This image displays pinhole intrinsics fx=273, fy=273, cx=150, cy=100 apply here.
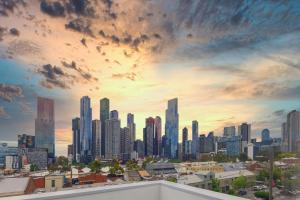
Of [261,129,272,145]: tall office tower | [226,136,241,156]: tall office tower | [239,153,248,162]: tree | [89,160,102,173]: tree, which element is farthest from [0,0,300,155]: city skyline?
[89,160,102,173]: tree

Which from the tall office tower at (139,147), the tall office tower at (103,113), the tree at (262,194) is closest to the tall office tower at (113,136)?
the tall office tower at (103,113)

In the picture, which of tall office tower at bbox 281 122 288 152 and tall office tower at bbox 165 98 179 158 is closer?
tall office tower at bbox 281 122 288 152

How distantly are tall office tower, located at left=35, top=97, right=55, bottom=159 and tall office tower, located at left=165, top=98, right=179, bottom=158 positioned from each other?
1.54 m

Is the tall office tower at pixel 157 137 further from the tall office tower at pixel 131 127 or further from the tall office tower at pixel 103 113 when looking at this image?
the tall office tower at pixel 103 113

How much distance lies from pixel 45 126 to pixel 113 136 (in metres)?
0.90

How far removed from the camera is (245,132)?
3.40 meters

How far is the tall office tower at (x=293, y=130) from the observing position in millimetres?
2842

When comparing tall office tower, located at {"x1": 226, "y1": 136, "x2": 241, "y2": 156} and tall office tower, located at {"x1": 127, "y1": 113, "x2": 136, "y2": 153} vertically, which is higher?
tall office tower, located at {"x1": 127, "y1": 113, "x2": 136, "y2": 153}

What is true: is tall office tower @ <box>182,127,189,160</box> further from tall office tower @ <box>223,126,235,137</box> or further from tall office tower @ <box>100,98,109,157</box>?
tall office tower @ <box>100,98,109,157</box>

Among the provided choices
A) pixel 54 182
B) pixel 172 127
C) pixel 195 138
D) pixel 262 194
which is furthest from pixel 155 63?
pixel 262 194

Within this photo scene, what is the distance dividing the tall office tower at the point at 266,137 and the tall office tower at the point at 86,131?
2148 mm

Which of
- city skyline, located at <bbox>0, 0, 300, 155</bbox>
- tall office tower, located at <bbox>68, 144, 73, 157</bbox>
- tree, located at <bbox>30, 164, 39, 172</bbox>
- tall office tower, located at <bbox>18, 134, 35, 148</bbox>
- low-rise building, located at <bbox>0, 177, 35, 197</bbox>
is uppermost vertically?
city skyline, located at <bbox>0, 0, 300, 155</bbox>

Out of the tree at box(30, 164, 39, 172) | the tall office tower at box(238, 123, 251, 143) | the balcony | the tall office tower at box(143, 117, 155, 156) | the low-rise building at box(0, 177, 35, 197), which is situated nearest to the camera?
the balcony

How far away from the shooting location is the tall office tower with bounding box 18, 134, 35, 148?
316 cm
